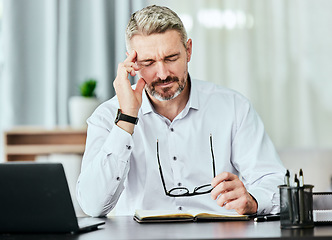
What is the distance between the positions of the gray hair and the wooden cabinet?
1572 millimetres

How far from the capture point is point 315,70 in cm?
367

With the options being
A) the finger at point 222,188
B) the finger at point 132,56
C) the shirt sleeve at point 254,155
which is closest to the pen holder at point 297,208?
the finger at point 222,188

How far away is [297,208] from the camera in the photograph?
1235 millimetres

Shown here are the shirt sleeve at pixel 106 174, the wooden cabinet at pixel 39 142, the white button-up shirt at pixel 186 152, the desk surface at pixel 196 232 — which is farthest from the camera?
the wooden cabinet at pixel 39 142

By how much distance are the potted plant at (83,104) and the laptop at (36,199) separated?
2189 millimetres

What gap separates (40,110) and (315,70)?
1946 millimetres

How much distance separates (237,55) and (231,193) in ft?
7.50

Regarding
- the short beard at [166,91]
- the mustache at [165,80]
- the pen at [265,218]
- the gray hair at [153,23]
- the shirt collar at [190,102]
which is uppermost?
the gray hair at [153,23]

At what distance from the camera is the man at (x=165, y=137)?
1808 mm

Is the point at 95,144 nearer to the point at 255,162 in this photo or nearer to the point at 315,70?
the point at 255,162

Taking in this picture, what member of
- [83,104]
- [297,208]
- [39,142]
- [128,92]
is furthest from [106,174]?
[39,142]

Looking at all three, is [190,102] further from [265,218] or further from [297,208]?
[297,208]

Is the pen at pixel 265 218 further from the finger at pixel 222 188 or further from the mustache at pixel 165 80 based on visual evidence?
the mustache at pixel 165 80

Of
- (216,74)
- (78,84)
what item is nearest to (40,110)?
(78,84)
